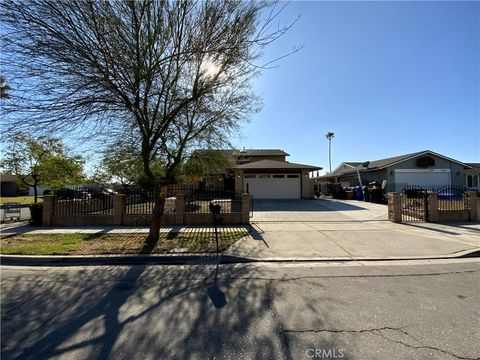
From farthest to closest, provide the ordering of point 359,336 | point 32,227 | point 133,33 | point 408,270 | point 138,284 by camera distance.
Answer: point 32,227, point 133,33, point 408,270, point 138,284, point 359,336

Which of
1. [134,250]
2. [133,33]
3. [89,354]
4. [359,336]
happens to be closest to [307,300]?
[359,336]

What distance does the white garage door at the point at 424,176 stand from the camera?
27.7 meters

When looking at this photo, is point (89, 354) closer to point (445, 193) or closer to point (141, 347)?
point (141, 347)

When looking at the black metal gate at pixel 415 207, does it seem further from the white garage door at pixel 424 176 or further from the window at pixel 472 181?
the window at pixel 472 181

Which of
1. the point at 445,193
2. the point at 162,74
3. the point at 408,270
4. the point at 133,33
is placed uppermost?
the point at 133,33

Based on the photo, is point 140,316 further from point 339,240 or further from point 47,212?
point 47,212

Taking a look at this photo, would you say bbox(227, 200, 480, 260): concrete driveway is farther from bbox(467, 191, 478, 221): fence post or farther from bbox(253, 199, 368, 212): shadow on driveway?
bbox(253, 199, 368, 212): shadow on driveway

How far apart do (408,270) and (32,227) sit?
13.0 m

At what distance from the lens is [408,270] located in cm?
599

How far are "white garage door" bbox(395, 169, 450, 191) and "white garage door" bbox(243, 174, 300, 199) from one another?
10.9 m

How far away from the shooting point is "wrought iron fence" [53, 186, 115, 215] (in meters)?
12.2

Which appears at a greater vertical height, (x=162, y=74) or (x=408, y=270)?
(x=162, y=74)

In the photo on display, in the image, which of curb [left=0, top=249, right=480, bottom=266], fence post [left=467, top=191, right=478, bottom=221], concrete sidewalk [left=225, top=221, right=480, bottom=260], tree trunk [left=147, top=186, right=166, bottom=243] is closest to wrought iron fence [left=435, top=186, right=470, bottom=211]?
fence post [left=467, top=191, right=478, bottom=221]
